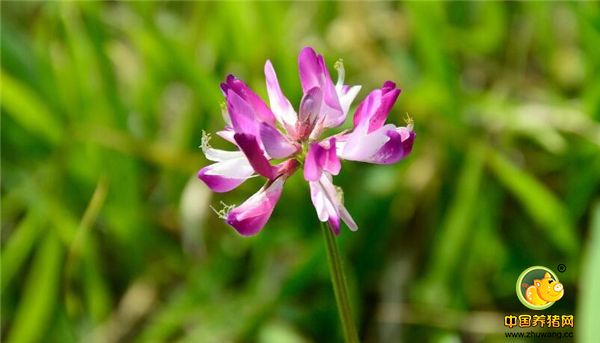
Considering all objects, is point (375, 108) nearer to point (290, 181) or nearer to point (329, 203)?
point (329, 203)

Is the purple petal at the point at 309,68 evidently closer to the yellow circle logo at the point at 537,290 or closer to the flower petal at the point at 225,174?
the flower petal at the point at 225,174

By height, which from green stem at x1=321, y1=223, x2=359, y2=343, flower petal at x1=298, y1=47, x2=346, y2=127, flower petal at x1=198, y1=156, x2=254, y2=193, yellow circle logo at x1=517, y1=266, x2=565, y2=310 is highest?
yellow circle logo at x1=517, y1=266, x2=565, y2=310

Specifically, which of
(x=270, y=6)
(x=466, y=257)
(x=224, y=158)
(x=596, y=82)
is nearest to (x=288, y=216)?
(x=466, y=257)

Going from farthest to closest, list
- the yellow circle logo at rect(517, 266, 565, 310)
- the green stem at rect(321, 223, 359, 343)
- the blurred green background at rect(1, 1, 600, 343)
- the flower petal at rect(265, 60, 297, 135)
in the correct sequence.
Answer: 1. the blurred green background at rect(1, 1, 600, 343)
2. the yellow circle logo at rect(517, 266, 565, 310)
3. the flower petal at rect(265, 60, 297, 135)
4. the green stem at rect(321, 223, 359, 343)

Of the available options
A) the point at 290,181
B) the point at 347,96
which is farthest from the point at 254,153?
the point at 290,181

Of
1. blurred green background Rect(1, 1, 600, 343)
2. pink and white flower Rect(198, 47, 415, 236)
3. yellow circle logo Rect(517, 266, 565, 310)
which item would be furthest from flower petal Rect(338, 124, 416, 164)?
blurred green background Rect(1, 1, 600, 343)

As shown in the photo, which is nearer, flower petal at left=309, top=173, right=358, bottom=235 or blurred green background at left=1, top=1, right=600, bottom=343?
flower petal at left=309, top=173, right=358, bottom=235

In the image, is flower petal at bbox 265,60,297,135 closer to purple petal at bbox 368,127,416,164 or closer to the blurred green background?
purple petal at bbox 368,127,416,164
